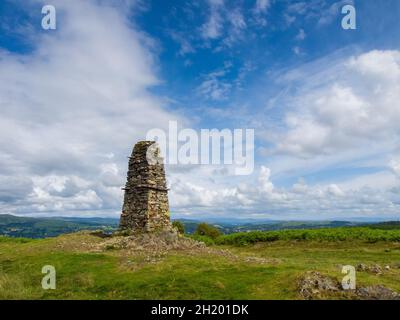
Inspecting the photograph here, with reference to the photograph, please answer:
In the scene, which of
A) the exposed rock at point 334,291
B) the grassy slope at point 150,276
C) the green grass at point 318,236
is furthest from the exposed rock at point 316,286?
the green grass at point 318,236

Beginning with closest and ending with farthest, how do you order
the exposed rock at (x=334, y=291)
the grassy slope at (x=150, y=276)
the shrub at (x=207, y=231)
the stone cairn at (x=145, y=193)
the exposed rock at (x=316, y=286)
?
the exposed rock at (x=334, y=291) < the exposed rock at (x=316, y=286) < the grassy slope at (x=150, y=276) < the stone cairn at (x=145, y=193) < the shrub at (x=207, y=231)

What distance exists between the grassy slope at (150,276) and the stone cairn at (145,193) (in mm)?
4920

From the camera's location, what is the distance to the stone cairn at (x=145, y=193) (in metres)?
30.0

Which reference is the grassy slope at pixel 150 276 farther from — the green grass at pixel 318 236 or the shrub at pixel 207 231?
the shrub at pixel 207 231

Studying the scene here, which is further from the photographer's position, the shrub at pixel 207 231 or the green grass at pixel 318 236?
the shrub at pixel 207 231

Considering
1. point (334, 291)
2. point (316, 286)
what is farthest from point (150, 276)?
point (334, 291)

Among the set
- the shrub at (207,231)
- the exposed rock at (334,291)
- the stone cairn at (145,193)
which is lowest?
the shrub at (207,231)

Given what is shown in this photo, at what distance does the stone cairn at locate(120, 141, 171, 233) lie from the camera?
30.0 metres

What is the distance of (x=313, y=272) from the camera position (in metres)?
16.7

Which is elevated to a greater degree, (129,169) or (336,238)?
(129,169)

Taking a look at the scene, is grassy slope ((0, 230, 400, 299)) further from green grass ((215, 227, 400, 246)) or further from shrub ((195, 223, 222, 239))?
shrub ((195, 223, 222, 239))
